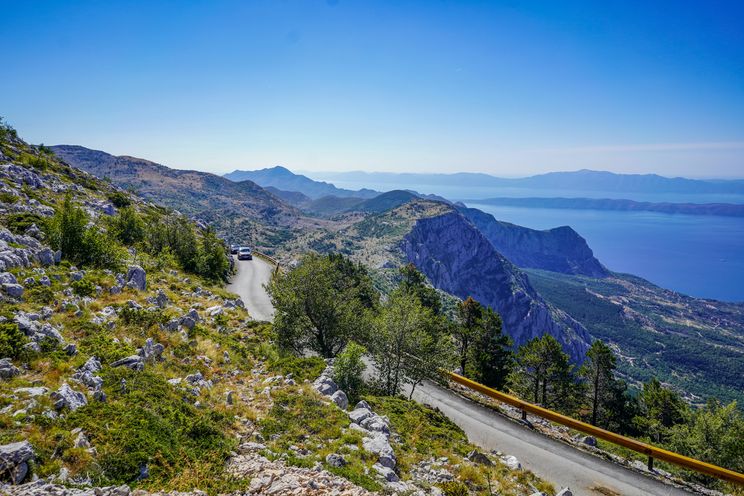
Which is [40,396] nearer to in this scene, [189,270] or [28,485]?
[28,485]

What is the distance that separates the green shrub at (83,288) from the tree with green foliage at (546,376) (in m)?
35.5

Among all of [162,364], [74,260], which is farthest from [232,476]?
[74,260]

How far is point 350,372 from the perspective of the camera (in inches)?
747

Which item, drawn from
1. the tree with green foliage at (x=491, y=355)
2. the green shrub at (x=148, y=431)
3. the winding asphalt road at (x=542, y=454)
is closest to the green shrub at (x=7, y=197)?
the green shrub at (x=148, y=431)

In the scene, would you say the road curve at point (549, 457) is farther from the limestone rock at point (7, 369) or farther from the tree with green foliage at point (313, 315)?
the limestone rock at point (7, 369)

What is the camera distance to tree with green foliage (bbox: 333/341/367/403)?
61.1 feet

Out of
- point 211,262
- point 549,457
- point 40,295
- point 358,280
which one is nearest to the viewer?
point 40,295

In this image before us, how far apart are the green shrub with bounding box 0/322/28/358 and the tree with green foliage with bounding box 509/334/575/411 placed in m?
36.9

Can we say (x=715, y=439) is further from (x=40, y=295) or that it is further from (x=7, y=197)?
(x=7, y=197)

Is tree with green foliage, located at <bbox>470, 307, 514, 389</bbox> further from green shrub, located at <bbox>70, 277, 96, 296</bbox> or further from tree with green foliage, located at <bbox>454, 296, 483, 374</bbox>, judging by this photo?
green shrub, located at <bbox>70, 277, 96, 296</bbox>

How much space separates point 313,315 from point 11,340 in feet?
50.0

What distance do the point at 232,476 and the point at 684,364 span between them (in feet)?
818

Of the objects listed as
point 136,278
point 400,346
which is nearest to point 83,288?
point 136,278

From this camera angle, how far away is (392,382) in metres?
21.6
